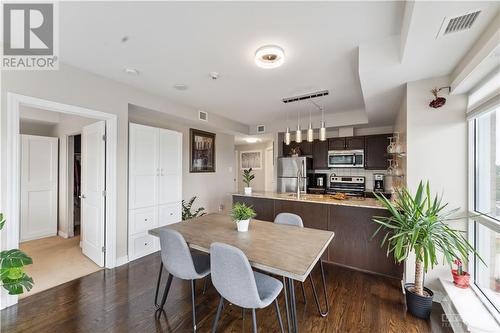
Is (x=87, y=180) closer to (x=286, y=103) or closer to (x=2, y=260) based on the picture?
(x=2, y=260)

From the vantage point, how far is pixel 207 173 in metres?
5.21

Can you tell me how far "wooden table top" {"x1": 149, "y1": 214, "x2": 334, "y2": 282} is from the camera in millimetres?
1392

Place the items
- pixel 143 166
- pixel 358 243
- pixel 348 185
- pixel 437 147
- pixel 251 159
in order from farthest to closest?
pixel 251 159, pixel 348 185, pixel 143 166, pixel 358 243, pixel 437 147

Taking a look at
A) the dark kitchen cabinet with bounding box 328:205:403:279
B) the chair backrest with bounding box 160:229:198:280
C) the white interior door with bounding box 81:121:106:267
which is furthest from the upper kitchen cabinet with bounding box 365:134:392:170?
the white interior door with bounding box 81:121:106:267

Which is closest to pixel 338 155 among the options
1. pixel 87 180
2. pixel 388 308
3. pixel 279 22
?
pixel 388 308

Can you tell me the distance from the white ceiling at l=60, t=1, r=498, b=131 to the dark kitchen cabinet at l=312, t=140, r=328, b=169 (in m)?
2.15

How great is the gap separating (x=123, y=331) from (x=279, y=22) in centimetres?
288

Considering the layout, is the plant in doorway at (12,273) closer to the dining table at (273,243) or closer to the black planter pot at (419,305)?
the dining table at (273,243)

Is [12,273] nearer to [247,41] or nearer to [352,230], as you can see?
[247,41]

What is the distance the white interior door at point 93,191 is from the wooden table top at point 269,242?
1457mm

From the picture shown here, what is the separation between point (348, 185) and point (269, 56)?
12.8ft

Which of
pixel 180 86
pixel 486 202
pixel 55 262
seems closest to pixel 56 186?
pixel 55 262

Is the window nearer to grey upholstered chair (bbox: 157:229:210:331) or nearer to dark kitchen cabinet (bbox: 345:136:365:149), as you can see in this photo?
grey upholstered chair (bbox: 157:229:210:331)

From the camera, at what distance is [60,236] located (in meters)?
4.19
